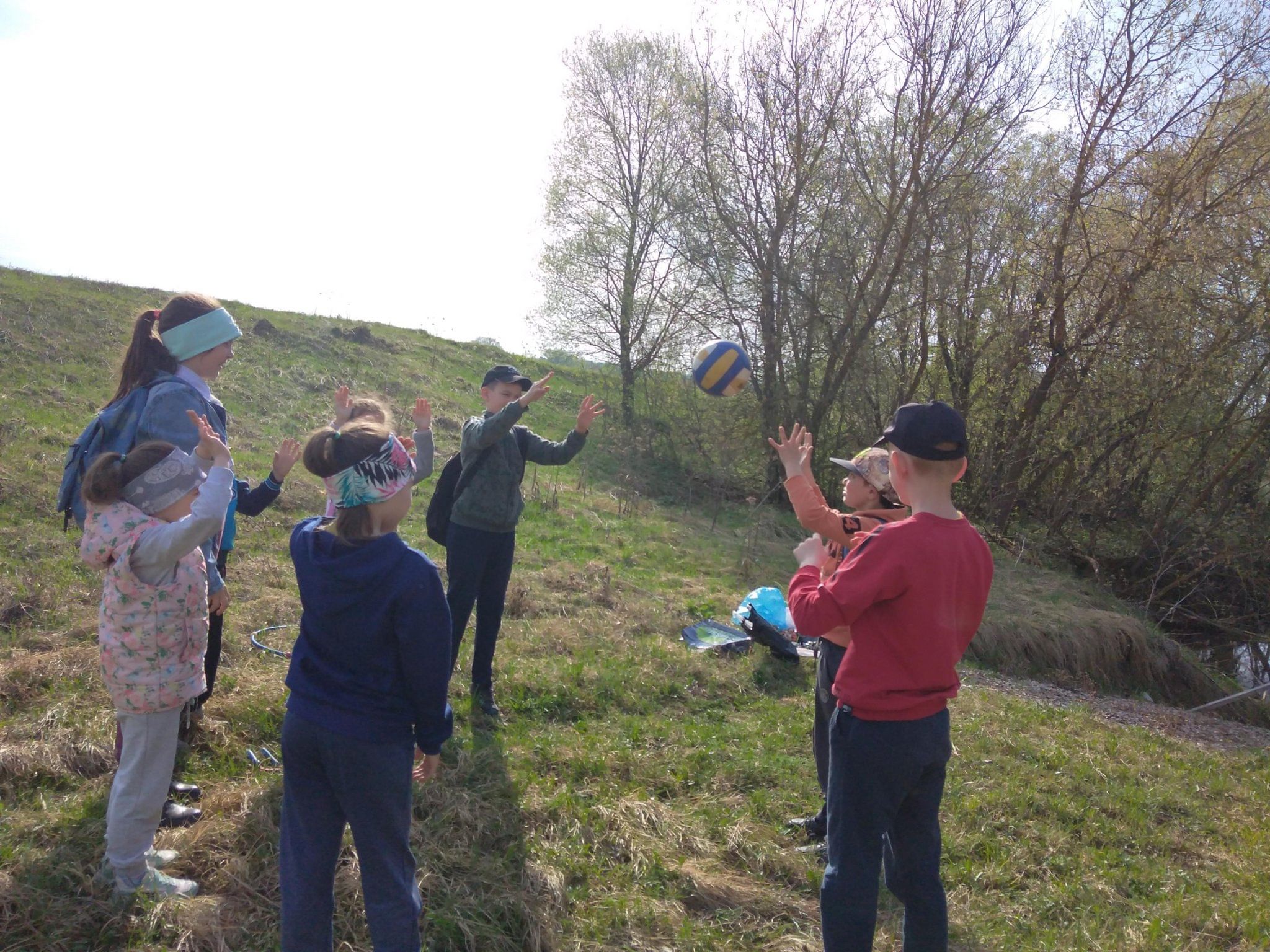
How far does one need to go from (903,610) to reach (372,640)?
1601mm

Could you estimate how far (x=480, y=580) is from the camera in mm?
4938

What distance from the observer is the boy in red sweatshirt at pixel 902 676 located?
2.62 m

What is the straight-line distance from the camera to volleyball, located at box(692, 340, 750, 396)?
6.41 metres

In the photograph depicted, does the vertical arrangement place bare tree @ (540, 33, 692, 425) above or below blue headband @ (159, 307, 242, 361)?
above

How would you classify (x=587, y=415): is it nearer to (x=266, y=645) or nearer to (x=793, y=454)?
(x=793, y=454)

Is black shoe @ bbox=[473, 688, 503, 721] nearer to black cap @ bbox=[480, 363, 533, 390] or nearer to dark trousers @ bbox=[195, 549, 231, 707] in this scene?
dark trousers @ bbox=[195, 549, 231, 707]

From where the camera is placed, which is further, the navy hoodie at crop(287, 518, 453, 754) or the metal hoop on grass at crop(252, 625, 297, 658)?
the metal hoop on grass at crop(252, 625, 297, 658)

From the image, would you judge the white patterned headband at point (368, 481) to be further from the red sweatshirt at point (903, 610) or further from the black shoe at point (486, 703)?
the black shoe at point (486, 703)

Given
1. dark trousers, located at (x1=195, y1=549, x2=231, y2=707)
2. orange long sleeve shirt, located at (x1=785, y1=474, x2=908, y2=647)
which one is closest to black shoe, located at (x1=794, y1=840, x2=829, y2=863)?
orange long sleeve shirt, located at (x1=785, y1=474, x2=908, y2=647)

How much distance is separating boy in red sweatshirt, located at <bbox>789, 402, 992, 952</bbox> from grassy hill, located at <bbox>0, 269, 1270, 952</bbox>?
0.86m

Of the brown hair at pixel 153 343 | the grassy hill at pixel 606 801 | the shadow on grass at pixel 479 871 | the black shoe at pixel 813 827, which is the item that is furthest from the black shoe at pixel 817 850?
the brown hair at pixel 153 343

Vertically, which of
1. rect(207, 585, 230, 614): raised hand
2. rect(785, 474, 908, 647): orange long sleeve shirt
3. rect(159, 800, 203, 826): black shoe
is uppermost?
rect(785, 474, 908, 647): orange long sleeve shirt

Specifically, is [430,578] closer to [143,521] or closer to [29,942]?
A: [143,521]

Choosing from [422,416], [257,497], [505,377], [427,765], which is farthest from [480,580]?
[427,765]
